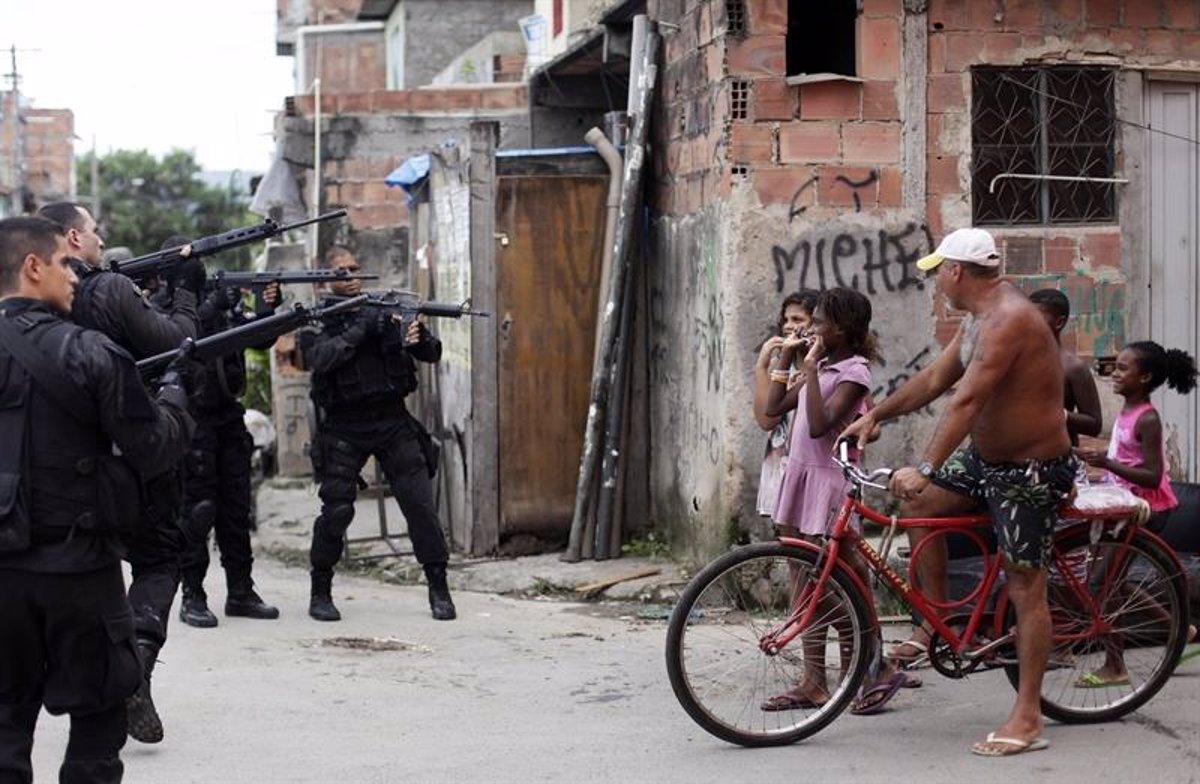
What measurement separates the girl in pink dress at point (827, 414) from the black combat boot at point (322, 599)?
3189 millimetres

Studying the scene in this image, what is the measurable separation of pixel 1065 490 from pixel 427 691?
2.87 m

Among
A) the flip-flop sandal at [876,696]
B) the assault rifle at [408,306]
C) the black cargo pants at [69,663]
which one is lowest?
the flip-flop sandal at [876,696]

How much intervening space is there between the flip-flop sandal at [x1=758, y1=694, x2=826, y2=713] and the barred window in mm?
3595

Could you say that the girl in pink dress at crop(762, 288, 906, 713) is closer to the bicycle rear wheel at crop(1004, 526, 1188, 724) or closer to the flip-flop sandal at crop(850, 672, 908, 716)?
the flip-flop sandal at crop(850, 672, 908, 716)

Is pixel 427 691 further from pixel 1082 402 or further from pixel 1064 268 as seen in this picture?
pixel 1064 268

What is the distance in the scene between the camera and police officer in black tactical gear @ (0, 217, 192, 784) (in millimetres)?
4754

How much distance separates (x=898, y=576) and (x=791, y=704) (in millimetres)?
624

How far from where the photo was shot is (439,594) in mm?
9133

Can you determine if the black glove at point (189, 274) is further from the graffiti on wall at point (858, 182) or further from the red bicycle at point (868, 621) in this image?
the graffiti on wall at point (858, 182)

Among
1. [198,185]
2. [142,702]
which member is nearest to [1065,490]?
[142,702]

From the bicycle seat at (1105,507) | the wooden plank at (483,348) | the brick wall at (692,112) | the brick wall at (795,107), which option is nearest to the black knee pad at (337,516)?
the wooden plank at (483,348)

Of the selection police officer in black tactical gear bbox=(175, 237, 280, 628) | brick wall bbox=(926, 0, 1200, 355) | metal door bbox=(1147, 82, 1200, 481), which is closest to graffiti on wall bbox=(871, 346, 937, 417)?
brick wall bbox=(926, 0, 1200, 355)

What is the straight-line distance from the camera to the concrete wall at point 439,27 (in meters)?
24.1

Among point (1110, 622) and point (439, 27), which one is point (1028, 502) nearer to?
point (1110, 622)
